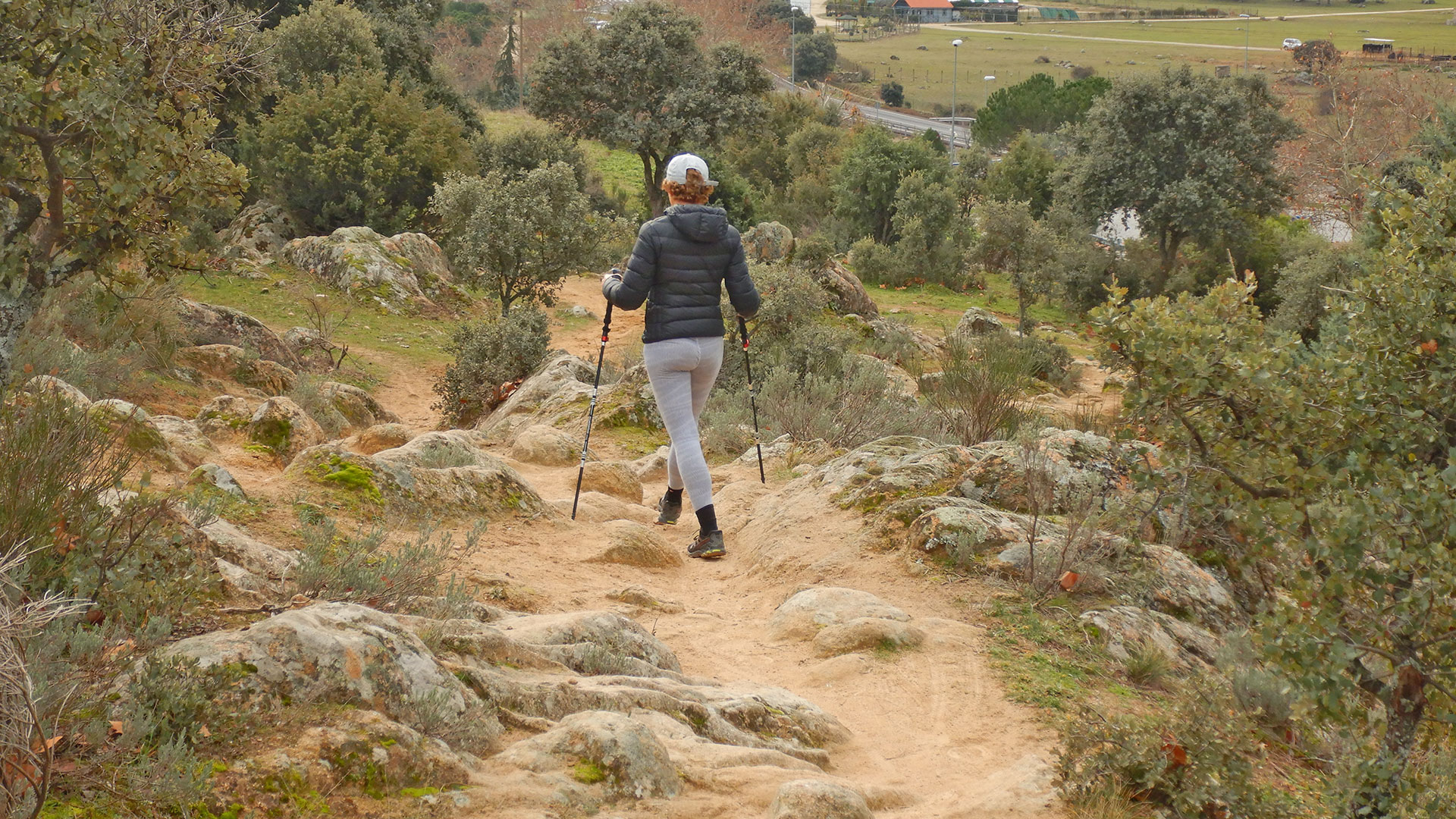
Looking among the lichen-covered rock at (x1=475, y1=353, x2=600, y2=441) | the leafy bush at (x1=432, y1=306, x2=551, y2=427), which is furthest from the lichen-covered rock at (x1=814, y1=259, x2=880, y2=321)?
the lichen-covered rock at (x1=475, y1=353, x2=600, y2=441)

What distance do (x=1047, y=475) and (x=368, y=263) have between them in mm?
16225

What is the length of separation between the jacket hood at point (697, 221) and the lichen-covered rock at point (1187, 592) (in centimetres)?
316

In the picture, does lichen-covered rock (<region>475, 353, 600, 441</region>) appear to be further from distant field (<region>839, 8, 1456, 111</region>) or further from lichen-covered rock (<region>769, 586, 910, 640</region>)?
distant field (<region>839, 8, 1456, 111</region>)

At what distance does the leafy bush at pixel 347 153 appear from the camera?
2330 centimetres

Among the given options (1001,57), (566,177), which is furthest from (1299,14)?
(566,177)

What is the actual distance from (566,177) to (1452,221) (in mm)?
14820

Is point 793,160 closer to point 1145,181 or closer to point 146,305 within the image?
point 1145,181

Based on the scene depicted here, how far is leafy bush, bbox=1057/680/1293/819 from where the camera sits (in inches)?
144

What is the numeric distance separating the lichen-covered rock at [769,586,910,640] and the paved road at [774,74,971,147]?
51573 millimetres

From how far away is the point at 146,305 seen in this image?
39.3ft

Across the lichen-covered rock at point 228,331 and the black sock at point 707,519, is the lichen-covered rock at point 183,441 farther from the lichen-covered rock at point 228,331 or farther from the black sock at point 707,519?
the lichen-covered rock at point 228,331

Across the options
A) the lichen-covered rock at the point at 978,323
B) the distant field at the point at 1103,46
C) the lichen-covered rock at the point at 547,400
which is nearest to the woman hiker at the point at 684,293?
the lichen-covered rock at the point at 547,400

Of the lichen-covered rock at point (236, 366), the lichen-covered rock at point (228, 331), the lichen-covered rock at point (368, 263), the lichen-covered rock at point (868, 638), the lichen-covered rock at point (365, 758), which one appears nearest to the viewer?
the lichen-covered rock at point (365, 758)

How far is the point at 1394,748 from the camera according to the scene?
141 inches
